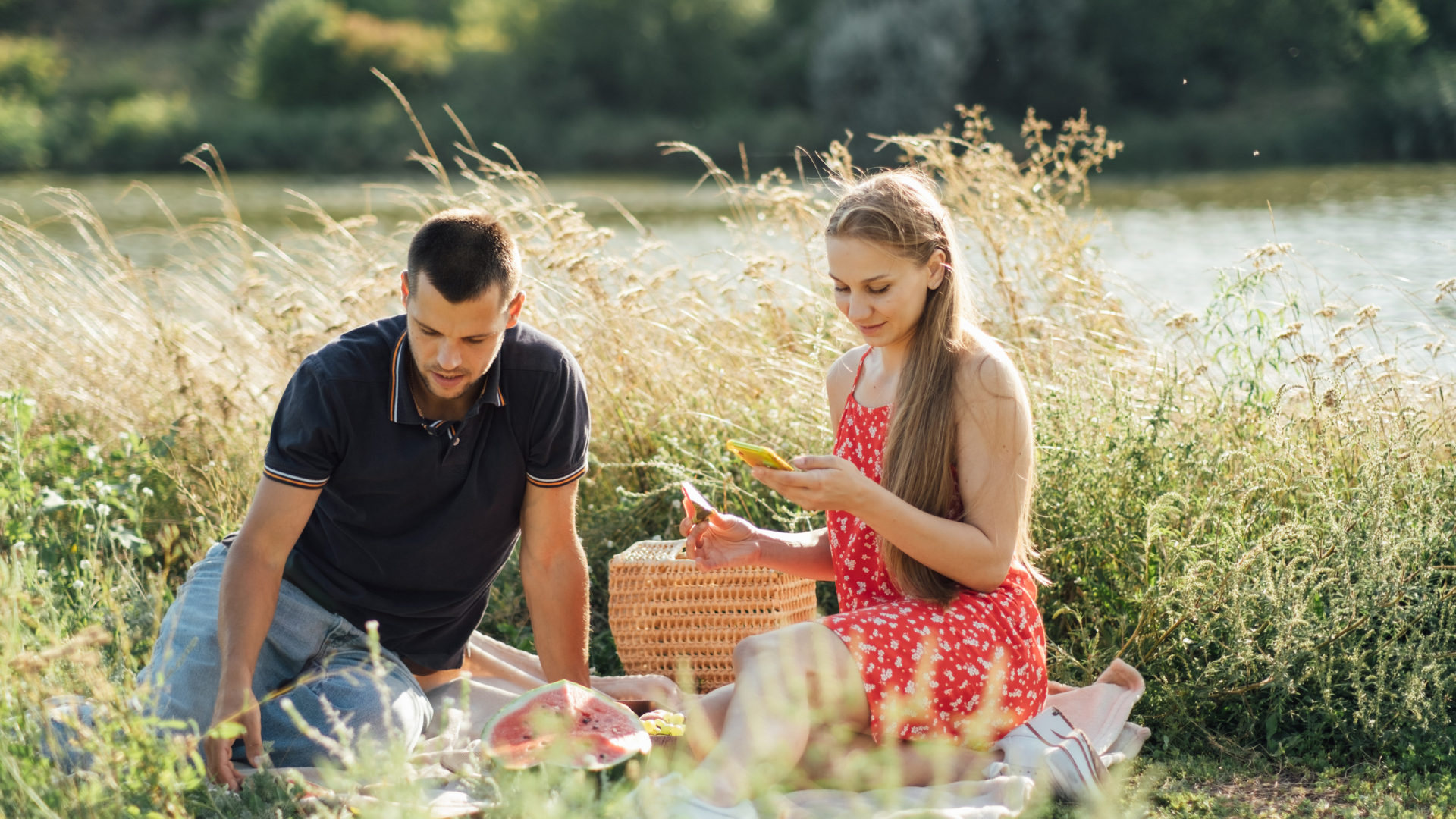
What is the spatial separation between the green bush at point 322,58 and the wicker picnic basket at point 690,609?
3693cm

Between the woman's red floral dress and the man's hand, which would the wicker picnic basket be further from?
the man's hand

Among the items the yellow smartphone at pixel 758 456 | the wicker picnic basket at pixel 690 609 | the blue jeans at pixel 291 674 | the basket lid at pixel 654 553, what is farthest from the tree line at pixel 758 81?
the blue jeans at pixel 291 674

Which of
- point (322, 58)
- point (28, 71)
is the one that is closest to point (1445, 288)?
point (322, 58)

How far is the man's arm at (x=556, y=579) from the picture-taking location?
3.15 metres

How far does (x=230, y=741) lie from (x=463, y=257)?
122cm

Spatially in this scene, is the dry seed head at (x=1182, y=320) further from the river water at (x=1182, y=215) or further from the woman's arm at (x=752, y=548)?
the woman's arm at (x=752, y=548)

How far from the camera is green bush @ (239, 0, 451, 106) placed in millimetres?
38625

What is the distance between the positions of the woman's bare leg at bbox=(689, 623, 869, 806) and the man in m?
0.74

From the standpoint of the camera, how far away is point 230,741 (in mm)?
2691

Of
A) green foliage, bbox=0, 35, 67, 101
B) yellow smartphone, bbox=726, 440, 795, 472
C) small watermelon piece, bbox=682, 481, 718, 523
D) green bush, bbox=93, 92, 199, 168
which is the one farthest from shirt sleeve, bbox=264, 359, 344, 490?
green foliage, bbox=0, 35, 67, 101

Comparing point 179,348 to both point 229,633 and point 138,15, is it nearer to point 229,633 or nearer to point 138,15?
point 229,633

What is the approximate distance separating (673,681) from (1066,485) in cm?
139

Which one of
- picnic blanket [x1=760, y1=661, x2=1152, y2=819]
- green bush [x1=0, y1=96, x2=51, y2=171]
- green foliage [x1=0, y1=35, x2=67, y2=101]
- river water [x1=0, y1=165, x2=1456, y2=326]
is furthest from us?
green foliage [x1=0, y1=35, x2=67, y2=101]

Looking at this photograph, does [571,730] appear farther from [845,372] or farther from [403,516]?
[845,372]
